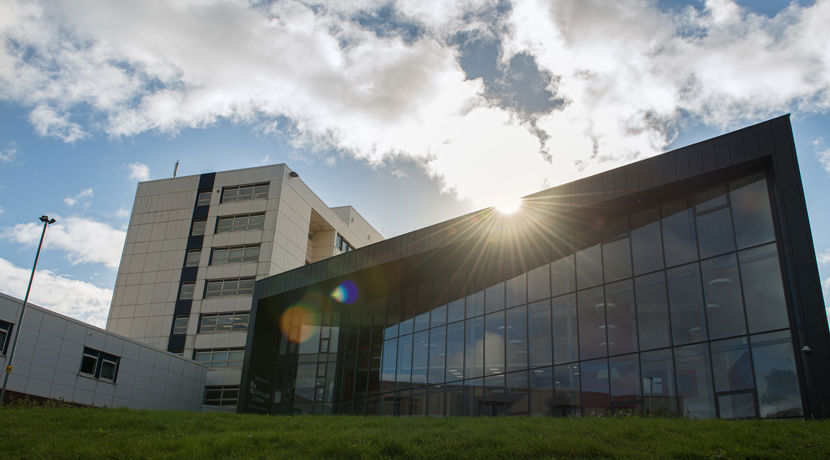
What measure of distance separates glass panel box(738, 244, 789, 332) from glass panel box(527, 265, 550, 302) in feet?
24.4

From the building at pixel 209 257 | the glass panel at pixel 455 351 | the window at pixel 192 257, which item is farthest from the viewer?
the window at pixel 192 257

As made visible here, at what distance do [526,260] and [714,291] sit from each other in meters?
8.03

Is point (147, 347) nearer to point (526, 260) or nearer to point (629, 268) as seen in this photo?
point (526, 260)

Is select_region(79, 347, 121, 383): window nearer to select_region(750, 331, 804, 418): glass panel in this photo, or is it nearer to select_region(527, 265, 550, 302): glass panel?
select_region(527, 265, 550, 302): glass panel

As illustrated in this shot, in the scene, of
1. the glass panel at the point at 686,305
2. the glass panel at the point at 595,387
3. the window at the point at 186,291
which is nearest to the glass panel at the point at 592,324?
the glass panel at the point at 595,387

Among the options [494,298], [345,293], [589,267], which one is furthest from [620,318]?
[345,293]

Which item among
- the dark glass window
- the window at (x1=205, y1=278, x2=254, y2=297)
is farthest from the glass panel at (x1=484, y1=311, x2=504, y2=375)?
the window at (x1=205, y1=278, x2=254, y2=297)

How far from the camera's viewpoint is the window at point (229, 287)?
2066 inches

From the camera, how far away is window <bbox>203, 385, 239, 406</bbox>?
159 feet

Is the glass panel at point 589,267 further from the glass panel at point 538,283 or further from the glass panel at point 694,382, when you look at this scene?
the glass panel at point 694,382

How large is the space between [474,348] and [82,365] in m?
20.9

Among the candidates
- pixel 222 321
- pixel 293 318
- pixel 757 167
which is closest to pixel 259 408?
pixel 293 318

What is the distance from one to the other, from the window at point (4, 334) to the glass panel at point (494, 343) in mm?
21412

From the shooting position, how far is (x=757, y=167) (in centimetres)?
2036
